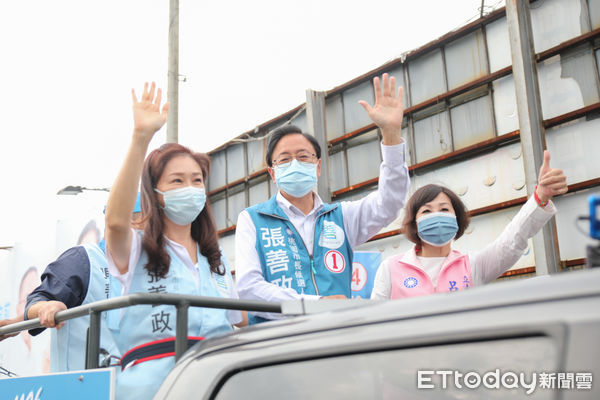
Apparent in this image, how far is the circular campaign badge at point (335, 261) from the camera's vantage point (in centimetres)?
269

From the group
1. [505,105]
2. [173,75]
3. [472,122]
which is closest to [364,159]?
[472,122]

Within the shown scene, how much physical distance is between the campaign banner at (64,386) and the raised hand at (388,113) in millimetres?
1547

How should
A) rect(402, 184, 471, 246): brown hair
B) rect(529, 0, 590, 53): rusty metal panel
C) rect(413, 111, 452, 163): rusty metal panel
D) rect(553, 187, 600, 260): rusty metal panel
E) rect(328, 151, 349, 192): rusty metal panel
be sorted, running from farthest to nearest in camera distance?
1. rect(328, 151, 349, 192): rusty metal panel
2. rect(413, 111, 452, 163): rusty metal panel
3. rect(529, 0, 590, 53): rusty metal panel
4. rect(553, 187, 600, 260): rusty metal panel
5. rect(402, 184, 471, 246): brown hair

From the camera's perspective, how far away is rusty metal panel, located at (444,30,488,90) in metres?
7.74

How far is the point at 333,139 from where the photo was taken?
9516 millimetres

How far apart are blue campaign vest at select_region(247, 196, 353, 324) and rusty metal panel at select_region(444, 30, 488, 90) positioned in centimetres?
562

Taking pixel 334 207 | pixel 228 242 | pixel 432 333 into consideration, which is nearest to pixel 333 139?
pixel 228 242

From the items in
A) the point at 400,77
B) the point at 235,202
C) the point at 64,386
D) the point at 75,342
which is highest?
the point at 400,77

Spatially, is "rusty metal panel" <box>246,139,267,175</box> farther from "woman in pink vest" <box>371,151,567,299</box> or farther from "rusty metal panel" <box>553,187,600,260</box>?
"woman in pink vest" <box>371,151,567,299</box>

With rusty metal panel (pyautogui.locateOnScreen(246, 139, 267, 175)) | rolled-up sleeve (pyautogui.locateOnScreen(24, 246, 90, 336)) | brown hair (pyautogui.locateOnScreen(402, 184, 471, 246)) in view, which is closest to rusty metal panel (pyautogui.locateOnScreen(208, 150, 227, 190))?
rusty metal panel (pyautogui.locateOnScreen(246, 139, 267, 175))

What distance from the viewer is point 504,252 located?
9.25 feet

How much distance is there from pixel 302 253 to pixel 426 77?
624 cm

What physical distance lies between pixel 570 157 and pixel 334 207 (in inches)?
187

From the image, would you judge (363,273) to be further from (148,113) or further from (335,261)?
(148,113)
